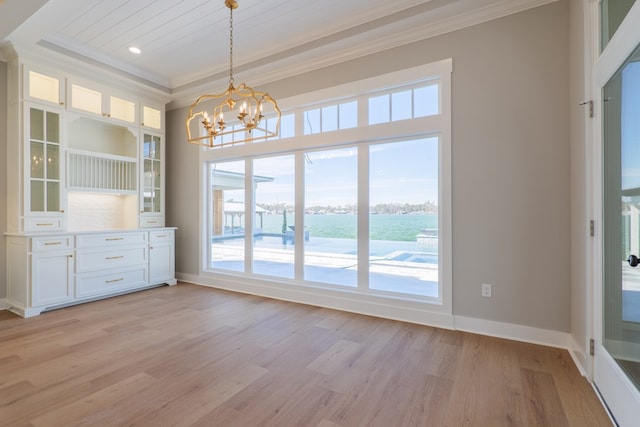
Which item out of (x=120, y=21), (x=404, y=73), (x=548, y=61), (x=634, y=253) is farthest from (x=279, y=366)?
(x=120, y=21)

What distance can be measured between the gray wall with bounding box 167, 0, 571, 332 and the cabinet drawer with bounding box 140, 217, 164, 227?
437 cm

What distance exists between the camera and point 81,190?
4.07 metres

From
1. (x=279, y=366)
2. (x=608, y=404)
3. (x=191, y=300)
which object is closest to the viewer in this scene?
(x=608, y=404)

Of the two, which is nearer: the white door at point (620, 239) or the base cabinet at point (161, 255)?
the white door at point (620, 239)

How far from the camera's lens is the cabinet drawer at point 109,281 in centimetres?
383


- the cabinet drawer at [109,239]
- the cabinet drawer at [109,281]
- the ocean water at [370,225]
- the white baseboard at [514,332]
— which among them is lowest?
the white baseboard at [514,332]

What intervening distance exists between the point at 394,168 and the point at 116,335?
3.29 m

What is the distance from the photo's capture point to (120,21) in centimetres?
332

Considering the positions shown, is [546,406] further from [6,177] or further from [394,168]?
[6,177]

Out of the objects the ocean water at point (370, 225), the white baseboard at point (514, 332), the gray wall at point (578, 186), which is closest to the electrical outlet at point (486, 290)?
the white baseboard at point (514, 332)

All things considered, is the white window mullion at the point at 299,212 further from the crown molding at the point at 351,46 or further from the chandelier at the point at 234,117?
the crown molding at the point at 351,46

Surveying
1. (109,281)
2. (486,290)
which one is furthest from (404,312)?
(109,281)

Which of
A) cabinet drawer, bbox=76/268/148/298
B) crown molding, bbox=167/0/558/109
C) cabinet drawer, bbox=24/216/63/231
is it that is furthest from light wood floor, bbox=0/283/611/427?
crown molding, bbox=167/0/558/109

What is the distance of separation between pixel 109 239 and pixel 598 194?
5148mm
